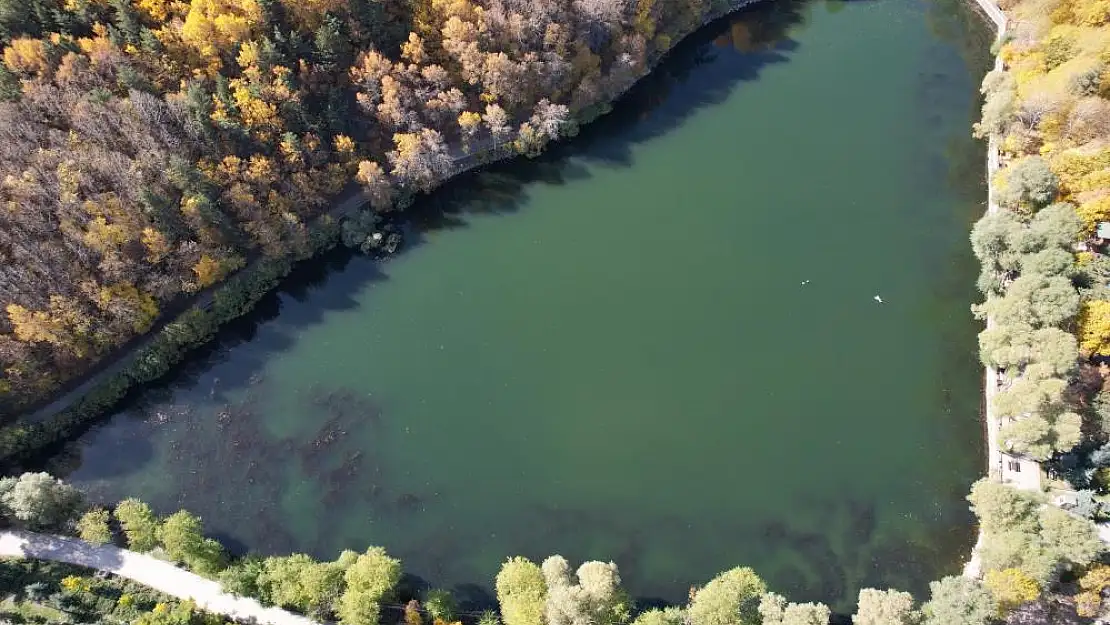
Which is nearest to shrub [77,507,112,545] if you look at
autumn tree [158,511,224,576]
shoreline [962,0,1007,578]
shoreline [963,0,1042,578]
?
autumn tree [158,511,224,576]

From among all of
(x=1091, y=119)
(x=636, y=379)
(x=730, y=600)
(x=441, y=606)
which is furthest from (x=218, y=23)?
(x=1091, y=119)

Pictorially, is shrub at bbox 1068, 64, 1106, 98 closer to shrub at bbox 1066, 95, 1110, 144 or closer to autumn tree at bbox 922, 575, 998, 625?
shrub at bbox 1066, 95, 1110, 144

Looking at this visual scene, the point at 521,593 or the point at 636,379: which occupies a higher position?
the point at 636,379

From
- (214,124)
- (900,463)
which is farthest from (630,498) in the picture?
(214,124)

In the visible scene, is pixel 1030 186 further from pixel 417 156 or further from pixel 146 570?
pixel 146 570

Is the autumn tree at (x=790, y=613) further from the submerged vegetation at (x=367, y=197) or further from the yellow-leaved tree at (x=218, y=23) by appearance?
the yellow-leaved tree at (x=218, y=23)

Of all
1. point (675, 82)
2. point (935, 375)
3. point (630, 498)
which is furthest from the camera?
point (675, 82)

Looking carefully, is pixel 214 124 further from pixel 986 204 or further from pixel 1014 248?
pixel 986 204

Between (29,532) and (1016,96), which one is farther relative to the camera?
(1016,96)
